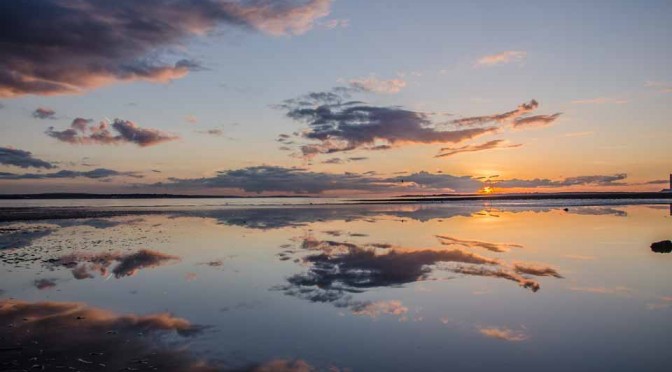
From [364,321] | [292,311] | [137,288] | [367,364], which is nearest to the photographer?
[367,364]

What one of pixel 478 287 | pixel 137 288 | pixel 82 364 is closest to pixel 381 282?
pixel 478 287

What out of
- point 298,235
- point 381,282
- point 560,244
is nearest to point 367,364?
point 381,282

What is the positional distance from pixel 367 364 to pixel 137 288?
35.6 feet

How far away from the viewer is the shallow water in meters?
9.10

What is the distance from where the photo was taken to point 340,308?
13.0 m

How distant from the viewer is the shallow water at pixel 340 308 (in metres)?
9.10

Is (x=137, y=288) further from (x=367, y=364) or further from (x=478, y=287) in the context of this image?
(x=478, y=287)

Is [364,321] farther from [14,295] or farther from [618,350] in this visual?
[14,295]

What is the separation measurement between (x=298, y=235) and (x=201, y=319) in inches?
846

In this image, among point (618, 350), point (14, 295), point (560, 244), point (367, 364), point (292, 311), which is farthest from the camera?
point (560, 244)

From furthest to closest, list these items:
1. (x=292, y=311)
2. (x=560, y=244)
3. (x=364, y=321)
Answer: (x=560, y=244)
(x=292, y=311)
(x=364, y=321)

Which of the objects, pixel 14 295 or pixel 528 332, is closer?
pixel 528 332

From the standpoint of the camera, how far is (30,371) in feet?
26.7

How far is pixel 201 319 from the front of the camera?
12070 millimetres
